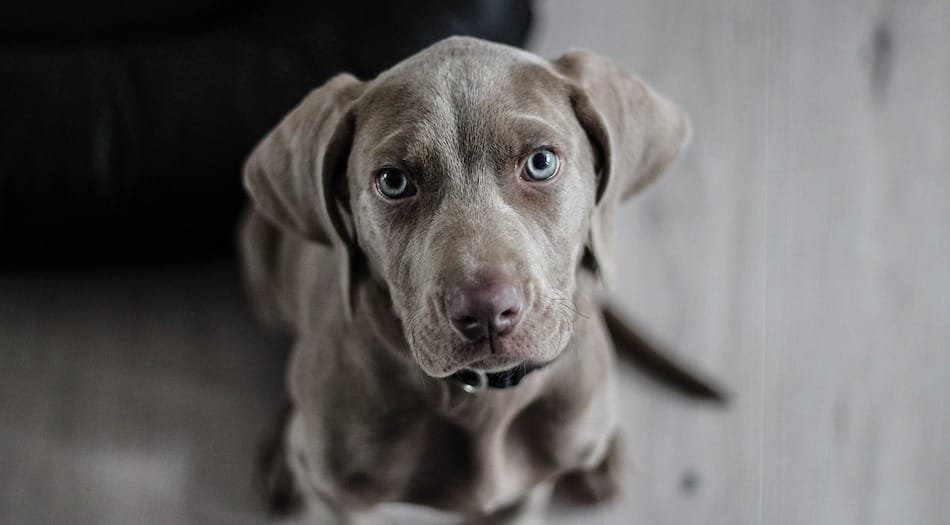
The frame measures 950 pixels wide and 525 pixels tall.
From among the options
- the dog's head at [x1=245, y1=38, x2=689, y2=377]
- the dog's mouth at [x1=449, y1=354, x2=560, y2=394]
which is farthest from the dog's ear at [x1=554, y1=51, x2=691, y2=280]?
the dog's mouth at [x1=449, y1=354, x2=560, y2=394]

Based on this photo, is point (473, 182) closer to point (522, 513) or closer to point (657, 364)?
point (522, 513)

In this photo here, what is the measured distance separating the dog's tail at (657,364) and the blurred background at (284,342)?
0.03m

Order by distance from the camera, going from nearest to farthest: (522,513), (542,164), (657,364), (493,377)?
1. (542,164)
2. (493,377)
3. (522,513)
4. (657,364)

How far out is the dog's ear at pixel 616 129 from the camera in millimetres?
1324

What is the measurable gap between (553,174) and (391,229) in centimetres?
23

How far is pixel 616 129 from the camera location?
1.36 meters

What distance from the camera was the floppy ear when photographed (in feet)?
4.36

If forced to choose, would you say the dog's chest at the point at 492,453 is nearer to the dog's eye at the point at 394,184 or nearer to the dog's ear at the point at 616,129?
the dog's ear at the point at 616,129

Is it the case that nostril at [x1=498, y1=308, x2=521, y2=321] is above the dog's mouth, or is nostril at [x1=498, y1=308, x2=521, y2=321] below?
above

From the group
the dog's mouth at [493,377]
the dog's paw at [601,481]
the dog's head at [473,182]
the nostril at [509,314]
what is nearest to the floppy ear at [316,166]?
the dog's head at [473,182]

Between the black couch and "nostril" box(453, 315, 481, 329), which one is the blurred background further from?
"nostril" box(453, 315, 481, 329)

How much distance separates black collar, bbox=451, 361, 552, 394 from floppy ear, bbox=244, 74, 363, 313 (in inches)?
8.0

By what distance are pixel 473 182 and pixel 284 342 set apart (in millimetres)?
1138

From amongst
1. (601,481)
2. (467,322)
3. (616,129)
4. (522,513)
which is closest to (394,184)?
(467,322)
